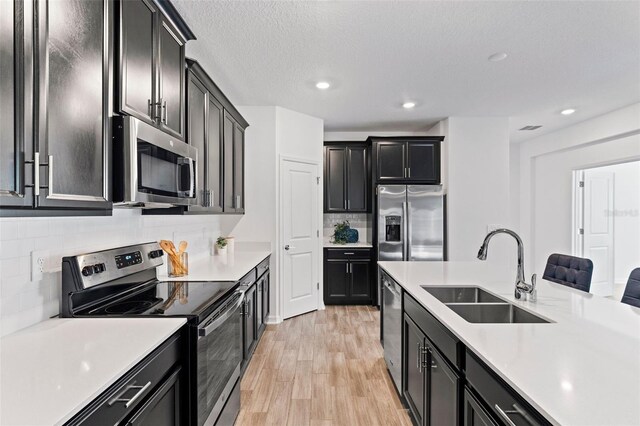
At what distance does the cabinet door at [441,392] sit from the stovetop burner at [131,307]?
4.61 feet

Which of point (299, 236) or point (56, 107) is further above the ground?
point (56, 107)

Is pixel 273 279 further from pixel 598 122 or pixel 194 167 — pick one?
pixel 598 122

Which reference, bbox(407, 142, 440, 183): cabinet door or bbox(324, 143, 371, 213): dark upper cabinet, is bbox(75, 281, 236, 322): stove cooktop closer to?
bbox(324, 143, 371, 213): dark upper cabinet

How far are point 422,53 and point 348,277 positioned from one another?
310cm

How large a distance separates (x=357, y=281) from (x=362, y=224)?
103 cm

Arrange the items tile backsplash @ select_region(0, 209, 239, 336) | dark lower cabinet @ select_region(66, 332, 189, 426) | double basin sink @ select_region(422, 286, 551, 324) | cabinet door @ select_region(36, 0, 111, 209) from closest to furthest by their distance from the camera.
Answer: dark lower cabinet @ select_region(66, 332, 189, 426) < cabinet door @ select_region(36, 0, 111, 209) < tile backsplash @ select_region(0, 209, 239, 336) < double basin sink @ select_region(422, 286, 551, 324)

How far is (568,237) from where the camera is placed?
5.66 m

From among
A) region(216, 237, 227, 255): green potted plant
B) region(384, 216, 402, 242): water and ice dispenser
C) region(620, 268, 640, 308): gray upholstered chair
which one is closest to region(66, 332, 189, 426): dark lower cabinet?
region(216, 237, 227, 255): green potted plant

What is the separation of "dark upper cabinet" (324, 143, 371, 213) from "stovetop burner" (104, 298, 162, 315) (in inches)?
141

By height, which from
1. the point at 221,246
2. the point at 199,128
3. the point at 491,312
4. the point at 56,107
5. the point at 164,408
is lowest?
the point at 164,408

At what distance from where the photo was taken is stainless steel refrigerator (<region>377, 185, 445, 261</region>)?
4.74 meters

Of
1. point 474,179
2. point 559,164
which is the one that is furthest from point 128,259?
point 559,164

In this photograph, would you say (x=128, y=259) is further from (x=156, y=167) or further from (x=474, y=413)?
(x=474, y=413)

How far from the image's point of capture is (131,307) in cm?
167
